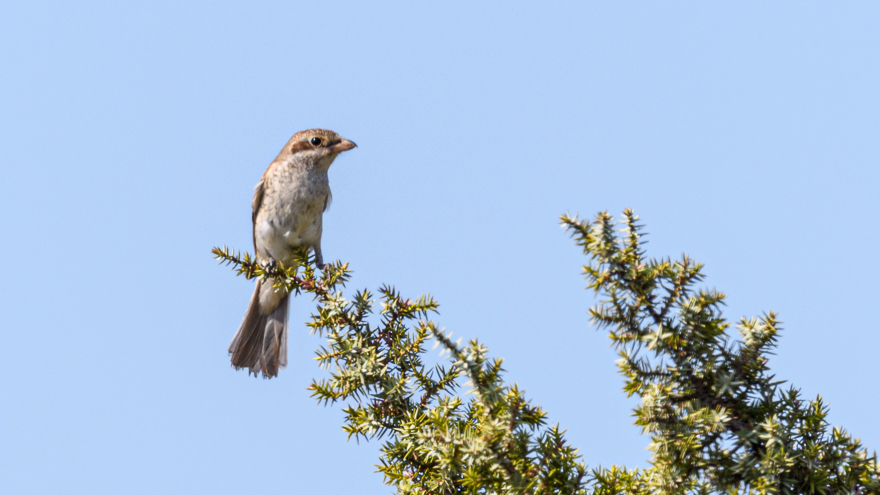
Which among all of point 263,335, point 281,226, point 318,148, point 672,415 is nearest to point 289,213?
point 281,226

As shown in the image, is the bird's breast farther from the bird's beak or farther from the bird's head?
the bird's beak

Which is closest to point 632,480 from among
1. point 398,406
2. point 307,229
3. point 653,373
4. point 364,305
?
point 653,373

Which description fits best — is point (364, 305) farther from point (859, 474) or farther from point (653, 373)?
point (859, 474)

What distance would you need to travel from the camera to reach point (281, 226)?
7156 millimetres

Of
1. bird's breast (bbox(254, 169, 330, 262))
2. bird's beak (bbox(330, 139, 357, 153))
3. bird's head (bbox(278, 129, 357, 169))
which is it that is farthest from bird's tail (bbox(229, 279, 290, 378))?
bird's beak (bbox(330, 139, 357, 153))

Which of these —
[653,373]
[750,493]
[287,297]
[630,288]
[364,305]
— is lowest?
[750,493]

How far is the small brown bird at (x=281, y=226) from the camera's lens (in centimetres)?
697

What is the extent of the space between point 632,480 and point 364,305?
1.47 meters

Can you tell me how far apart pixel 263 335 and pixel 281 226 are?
3.07ft

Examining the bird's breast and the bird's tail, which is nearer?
the bird's tail

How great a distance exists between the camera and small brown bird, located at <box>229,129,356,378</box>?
697 centimetres

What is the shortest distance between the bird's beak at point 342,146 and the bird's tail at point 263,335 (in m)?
1.36

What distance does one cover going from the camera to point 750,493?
95.6 inches

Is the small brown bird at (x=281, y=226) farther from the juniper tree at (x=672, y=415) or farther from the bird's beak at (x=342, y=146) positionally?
the juniper tree at (x=672, y=415)
